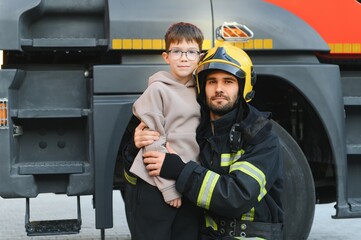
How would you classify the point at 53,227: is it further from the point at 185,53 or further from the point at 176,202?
the point at 185,53

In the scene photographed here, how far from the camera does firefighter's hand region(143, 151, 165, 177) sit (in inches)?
109

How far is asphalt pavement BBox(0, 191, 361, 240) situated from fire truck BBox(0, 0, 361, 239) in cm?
210

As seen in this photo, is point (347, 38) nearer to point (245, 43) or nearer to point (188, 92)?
point (245, 43)

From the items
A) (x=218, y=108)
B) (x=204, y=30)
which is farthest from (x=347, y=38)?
(x=218, y=108)

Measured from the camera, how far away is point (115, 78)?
12.7 ft

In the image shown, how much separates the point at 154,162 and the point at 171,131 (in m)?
0.16

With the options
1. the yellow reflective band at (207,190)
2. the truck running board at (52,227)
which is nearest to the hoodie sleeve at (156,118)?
the yellow reflective band at (207,190)

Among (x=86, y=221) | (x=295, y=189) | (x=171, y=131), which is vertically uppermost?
(x=171, y=131)

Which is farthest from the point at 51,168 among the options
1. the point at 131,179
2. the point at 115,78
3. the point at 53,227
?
the point at 131,179

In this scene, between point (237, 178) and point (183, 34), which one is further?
point (183, 34)

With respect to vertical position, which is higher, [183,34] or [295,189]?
[183,34]

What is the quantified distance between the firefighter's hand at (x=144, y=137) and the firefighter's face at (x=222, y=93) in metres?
0.26

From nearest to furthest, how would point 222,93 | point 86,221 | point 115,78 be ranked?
1. point 222,93
2. point 115,78
3. point 86,221

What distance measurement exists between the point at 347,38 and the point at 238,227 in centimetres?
181
